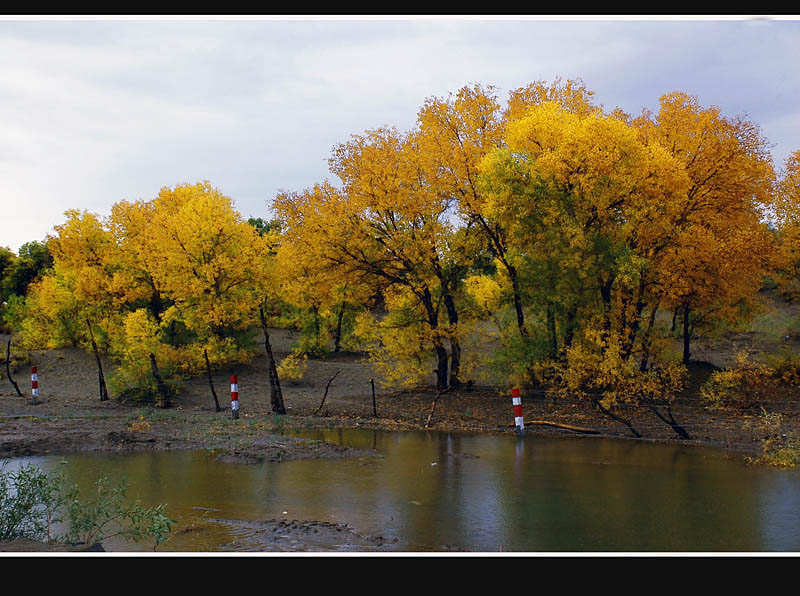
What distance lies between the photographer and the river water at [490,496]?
8156 millimetres

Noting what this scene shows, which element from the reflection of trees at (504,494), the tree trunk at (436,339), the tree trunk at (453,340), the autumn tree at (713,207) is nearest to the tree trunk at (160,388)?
the tree trunk at (436,339)

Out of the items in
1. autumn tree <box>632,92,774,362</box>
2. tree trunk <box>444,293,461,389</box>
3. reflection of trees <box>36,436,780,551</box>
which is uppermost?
autumn tree <box>632,92,774,362</box>

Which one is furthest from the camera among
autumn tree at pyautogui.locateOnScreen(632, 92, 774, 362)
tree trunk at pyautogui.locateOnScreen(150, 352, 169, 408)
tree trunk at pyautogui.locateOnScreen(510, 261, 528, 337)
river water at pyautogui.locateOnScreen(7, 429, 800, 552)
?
tree trunk at pyautogui.locateOnScreen(150, 352, 169, 408)

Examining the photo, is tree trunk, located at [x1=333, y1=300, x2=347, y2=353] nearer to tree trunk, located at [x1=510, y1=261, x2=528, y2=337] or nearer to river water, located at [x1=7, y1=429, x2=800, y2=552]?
tree trunk, located at [x1=510, y1=261, x2=528, y2=337]

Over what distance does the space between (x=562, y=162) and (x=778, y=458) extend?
12.0 metres

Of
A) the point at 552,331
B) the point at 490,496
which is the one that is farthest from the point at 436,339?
the point at 490,496

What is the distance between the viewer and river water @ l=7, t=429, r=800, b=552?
26.8 feet

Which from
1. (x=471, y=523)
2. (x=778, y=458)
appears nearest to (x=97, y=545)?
(x=471, y=523)

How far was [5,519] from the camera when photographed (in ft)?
23.8

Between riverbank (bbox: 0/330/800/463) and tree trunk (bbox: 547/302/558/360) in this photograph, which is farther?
tree trunk (bbox: 547/302/558/360)

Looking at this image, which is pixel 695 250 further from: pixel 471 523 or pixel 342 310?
pixel 342 310

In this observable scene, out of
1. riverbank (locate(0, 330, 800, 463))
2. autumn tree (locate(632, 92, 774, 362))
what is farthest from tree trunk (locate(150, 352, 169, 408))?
autumn tree (locate(632, 92, 774, 362))

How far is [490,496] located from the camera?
1069 centimetres

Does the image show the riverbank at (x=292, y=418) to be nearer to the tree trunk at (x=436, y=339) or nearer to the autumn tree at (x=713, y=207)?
the tree trunk at (x=436, y=339)
